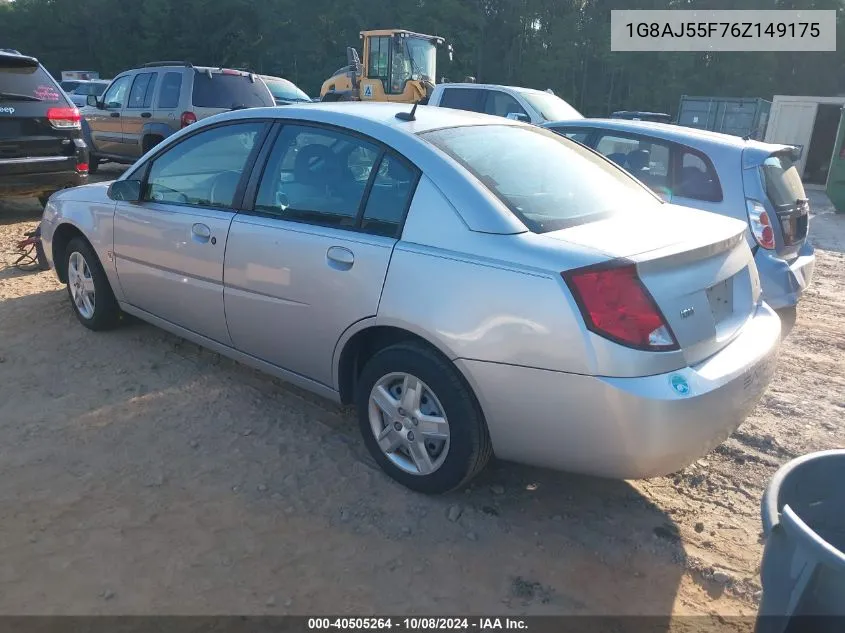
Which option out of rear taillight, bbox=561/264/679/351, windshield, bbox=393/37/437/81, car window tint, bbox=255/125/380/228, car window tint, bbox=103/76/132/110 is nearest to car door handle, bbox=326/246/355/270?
car window tint, bbox=255/125/380/228

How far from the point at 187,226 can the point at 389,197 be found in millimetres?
1424

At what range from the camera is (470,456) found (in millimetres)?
2738

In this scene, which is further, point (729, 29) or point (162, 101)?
point (729, 29)

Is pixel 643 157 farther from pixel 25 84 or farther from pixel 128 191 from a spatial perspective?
pixel 25 84

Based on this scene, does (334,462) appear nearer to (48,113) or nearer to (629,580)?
(629,580)

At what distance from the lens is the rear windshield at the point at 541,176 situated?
2.83 m

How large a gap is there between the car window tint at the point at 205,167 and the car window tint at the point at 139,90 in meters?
8.12

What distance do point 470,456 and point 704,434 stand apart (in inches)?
36.0

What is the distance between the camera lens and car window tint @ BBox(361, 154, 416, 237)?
2.90 metres

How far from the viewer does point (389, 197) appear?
9.71 ft

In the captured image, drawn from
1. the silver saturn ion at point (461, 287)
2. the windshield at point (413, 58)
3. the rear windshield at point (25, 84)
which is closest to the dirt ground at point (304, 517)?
the silver saturn ion at point (461, 287)

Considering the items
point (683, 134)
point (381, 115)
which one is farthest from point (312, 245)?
point (683, 134)

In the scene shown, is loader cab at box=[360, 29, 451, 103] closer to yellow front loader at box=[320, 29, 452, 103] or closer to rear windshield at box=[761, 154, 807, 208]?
yellow front loader at box=[320, 29, 452, 103]

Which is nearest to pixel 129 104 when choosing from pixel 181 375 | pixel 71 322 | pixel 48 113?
pixel 48 113
